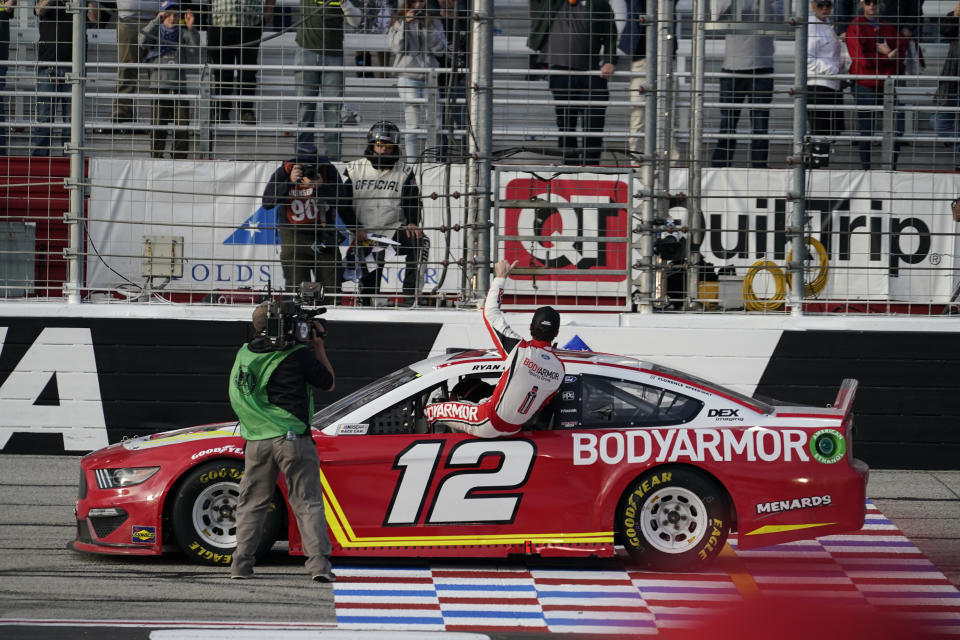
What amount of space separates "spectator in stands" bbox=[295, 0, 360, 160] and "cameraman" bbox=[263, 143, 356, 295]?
0.33m

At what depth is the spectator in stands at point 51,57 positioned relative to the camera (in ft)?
36.2

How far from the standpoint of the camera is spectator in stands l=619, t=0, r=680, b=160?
11.4m

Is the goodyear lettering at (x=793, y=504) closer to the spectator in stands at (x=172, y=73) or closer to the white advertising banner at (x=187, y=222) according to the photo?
the white advertising banner at (x=187, y=222)

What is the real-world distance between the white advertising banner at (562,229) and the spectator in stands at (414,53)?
2.30 feet

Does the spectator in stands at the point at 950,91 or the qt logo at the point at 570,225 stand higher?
the spectator in stands at the point at 950,91

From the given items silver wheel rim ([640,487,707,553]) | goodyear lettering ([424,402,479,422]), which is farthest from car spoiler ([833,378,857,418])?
goodyear lettering ([424,402,479,422])

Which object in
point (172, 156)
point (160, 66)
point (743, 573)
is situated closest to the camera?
point (743, 573)

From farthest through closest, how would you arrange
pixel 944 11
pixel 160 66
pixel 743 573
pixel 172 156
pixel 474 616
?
pixel 944 11 → pixel 172 156 → pixel 160 66 → pixel 743 573 → pixel 474 616

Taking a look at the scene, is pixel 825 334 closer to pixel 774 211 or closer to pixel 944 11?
pixel 774 211

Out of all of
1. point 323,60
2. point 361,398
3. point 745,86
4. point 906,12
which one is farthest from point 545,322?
point 906,12

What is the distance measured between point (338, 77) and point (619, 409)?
5079mm

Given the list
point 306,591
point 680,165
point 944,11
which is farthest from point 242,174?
point 944,11

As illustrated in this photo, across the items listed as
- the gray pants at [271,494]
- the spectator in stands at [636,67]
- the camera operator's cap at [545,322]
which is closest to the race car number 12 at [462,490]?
the gray pants at [271,494]

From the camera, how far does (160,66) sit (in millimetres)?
10484
